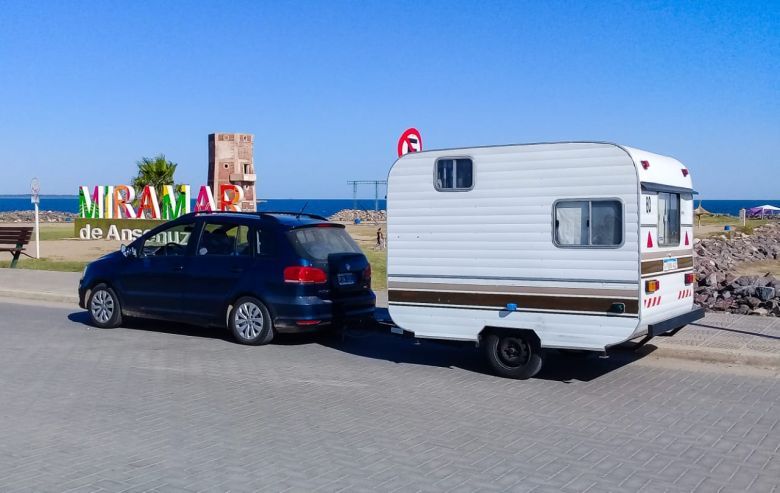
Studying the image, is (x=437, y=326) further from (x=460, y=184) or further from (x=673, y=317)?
(x=673, y=317)

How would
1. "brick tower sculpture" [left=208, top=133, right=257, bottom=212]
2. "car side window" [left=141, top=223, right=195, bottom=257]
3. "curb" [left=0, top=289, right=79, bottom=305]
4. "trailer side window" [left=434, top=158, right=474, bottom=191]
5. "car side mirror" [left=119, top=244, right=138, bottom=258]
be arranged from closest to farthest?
1. "trailer side window" [left=434, top=158, right=474, bottom=191]
2. "car side window" [left=141, top=223, right=195, bottom=257]
3. "car side mirror" [left=119, top=244, right=138, bottom=258]
4. "curb" [left=0, top=289, right=79, bottom=305]
5. "brick tower sculpture" [left=208, top=133, right=257, bottom=212]

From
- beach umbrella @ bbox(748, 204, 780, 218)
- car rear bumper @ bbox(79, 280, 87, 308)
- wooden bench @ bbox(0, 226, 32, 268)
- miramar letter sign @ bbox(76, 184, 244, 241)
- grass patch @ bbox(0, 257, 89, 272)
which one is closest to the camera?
car rear bumper @ bbox(79, 280, 87, 308)

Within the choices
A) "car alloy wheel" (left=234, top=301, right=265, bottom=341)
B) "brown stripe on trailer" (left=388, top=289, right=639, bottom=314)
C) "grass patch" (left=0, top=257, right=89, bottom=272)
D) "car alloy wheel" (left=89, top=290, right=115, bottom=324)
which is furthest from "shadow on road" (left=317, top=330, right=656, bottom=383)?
"grass patch" (left=0, top=257, right=89, bottom=272)

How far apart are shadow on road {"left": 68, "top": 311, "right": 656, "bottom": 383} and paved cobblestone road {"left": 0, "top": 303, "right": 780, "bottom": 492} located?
6cm

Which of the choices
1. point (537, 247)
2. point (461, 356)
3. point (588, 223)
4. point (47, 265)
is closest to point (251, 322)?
point (461, 356)

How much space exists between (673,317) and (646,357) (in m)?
1.28

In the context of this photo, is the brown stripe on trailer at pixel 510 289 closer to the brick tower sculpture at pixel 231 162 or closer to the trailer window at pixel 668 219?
the trailer window at pixel 668 219

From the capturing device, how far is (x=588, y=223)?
8938 millimetres

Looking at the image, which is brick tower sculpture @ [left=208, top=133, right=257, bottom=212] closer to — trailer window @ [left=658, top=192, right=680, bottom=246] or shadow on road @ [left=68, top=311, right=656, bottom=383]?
shadow on road @ [left=68, top=311, right=656, bottom=383]

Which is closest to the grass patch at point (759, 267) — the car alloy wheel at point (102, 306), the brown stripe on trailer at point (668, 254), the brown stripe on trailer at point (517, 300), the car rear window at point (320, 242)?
the brown stripe on trailer at point (668, 254)

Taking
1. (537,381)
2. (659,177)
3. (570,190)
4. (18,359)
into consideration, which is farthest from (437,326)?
(18,359)

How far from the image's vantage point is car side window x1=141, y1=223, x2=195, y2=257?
12461mm

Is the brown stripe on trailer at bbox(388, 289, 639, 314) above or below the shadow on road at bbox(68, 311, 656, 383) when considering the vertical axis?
above

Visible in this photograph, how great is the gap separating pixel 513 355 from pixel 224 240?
4.65 meters
